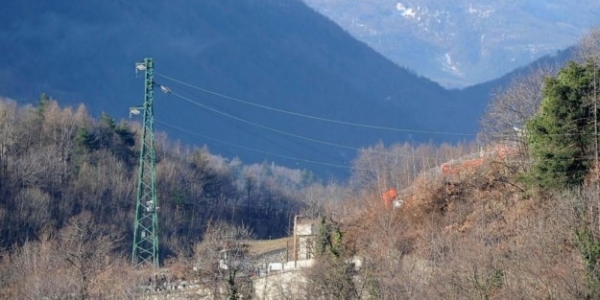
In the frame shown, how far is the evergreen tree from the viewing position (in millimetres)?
37031

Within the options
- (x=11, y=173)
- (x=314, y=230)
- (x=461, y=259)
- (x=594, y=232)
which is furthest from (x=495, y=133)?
(x=11, y=173)

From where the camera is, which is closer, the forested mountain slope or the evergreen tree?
the evergreen tree

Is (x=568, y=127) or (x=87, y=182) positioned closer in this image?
(x=568, y=127)

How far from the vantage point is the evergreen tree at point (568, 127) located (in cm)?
3703

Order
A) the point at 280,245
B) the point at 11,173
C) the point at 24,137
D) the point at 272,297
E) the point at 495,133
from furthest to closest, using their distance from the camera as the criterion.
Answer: the point at 24,137 → the point at 11,173 → the point at 280,245 → the point at 495,133 → the point at 272,297

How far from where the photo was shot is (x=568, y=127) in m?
37.1

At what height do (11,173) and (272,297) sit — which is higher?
(11,173)

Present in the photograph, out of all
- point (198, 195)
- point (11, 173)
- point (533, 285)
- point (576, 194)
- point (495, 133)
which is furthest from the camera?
point (198, 195)

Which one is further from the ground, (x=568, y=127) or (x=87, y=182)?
(x=87, y=182)

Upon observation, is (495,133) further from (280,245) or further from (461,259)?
(280,245)

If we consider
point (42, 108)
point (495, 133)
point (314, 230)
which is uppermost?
point (42, 108)

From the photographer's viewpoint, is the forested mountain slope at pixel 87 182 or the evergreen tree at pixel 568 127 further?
the forested mountain slope at pixel 87 182

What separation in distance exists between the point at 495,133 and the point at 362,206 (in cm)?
960

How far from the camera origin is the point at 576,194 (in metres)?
35.1
